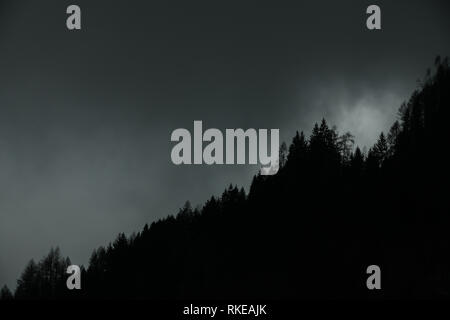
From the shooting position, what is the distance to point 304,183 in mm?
70375

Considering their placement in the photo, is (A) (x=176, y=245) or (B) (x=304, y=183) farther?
(A) (x=176, y=245)

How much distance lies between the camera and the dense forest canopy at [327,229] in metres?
50.8

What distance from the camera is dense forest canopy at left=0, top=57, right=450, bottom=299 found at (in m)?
50.8

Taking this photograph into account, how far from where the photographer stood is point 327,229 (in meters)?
61.0

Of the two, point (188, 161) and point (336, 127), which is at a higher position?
point (336, 127)

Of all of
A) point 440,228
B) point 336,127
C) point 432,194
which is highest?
point 336,127
